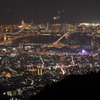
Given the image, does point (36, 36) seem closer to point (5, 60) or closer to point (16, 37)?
point (16, 37)

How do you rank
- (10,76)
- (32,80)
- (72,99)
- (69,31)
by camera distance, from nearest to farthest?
(72,99) < (32,80) < (10,76) < (69,31)

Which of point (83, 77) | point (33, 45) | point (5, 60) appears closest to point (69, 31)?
point (33, 45)

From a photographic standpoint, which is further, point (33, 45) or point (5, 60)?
point (33, 45)

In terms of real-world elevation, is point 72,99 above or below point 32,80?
above

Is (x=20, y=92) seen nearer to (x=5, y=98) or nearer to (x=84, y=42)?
(x=5, y=98)

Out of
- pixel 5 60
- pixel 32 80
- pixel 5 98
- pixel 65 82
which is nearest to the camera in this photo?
pixel 65 82

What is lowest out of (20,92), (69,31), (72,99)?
(20,92)
